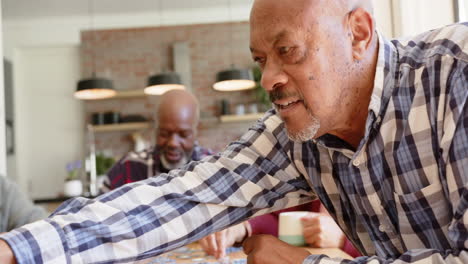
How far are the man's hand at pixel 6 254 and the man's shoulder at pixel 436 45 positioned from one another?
2.63 feet

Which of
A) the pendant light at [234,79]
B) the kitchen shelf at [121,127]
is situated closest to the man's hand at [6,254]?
the pendant light at [234,79]

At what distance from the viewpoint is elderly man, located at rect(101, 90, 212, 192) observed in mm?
2973

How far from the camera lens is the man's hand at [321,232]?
173 centimetres

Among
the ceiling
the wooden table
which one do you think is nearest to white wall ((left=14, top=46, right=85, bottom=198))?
the ceiling

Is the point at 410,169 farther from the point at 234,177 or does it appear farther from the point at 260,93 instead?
the point at 260,93

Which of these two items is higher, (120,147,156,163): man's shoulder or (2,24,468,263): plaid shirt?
(2,24,468,263): plaid shirt

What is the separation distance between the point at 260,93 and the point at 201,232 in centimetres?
559

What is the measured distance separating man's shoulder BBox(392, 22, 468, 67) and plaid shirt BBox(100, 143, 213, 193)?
2086mm

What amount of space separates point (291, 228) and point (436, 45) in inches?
37.9

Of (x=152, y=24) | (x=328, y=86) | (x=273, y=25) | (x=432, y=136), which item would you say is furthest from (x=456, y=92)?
(x=152, y=24)

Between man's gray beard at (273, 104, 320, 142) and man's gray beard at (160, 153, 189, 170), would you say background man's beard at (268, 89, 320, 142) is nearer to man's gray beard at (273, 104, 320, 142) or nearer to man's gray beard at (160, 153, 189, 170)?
man's gray beard at (273, 104, 320, 142)

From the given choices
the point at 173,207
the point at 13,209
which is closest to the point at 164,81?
the point at 13,209

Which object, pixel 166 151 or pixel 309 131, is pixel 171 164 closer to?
pixel 166 151

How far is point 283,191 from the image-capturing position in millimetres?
1212
